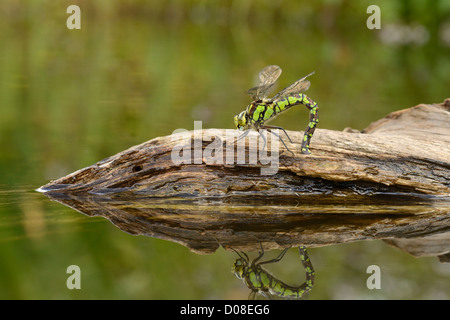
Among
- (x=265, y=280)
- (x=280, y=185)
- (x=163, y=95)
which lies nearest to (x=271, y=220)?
(x=280, y=185)

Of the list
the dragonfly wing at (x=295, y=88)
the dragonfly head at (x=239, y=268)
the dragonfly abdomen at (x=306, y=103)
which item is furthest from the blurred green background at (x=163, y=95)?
the dragonfly wing at (x=295, y=88)

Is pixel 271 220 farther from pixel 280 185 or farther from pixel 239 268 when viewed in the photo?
pixel 239 268

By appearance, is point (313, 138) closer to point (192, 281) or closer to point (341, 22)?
point (192, 281)

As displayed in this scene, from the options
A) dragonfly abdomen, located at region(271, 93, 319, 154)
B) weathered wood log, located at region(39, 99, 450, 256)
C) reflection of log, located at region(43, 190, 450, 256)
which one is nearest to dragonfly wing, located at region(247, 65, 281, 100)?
dragonfly abdomen, located at region(271, 93, 319, 154)

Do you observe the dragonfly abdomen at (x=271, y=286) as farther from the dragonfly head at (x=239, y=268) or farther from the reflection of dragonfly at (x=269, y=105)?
the reflection of dragonfly at (x=269, y=105)

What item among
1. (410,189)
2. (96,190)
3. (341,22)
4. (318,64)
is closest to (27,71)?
(318,64)

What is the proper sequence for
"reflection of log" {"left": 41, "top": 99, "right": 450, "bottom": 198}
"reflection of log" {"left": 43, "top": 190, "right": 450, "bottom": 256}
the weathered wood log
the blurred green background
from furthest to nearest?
"reflection of log" {"left": 41, "top": 99, "right": 450, "bottom": 198} < the weathered wood log < "reflection of log" {"left": 43, "top": 190, "right": 450, "bottom": 256} < the blurred green background

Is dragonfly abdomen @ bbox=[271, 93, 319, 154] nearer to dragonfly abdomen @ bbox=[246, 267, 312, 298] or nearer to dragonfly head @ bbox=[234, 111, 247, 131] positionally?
dragonfly head @ bbox=[234, 111, 247, 131]

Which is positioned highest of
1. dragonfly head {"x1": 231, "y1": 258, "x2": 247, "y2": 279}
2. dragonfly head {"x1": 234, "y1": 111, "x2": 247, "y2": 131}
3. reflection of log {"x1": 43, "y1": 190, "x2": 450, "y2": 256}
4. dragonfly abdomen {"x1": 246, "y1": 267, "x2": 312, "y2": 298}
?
dragonfly head {"x1": 234, "y1": 111, "x2": 247, "y2": 131}
